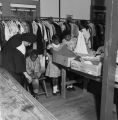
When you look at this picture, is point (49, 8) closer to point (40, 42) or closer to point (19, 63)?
point (40, 42)

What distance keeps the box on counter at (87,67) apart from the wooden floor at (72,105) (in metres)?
0.70

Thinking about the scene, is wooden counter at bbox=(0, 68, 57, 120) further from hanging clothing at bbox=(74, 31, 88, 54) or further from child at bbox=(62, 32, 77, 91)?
child at bbox=(62, 32, 77, 91)

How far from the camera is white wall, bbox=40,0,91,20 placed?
4.70 m

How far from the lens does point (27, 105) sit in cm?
166

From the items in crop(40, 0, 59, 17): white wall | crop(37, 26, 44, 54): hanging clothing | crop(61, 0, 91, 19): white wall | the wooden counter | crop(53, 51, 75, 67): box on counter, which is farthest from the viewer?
crop(61, 0, 91, 19): white wall

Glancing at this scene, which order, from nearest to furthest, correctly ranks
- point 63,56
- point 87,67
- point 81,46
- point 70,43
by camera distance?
point 87,67, point 63,56, point 81,46, point 70,43

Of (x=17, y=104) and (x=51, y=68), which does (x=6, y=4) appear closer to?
(x=51, y=68)

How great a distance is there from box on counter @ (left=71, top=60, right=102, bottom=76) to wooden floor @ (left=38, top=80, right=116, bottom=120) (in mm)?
703

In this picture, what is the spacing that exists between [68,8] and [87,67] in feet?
9.57

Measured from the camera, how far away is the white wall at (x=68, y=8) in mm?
4704

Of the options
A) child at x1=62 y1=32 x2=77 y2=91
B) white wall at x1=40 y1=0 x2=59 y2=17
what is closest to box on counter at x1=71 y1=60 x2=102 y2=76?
child at x1=62 y1=32 x2=77 y2=91

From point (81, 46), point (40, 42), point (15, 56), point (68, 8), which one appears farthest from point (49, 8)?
point (15, 56)

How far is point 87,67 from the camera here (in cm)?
261

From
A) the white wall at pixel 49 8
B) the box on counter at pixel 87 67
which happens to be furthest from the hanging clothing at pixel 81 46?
the white wall at pixel 49 8
